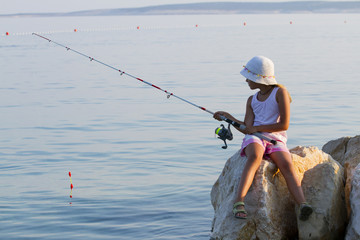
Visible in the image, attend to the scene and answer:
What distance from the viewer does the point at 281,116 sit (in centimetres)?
597

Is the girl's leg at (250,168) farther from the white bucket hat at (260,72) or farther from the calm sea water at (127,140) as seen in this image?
the calm sea water at (127,140)

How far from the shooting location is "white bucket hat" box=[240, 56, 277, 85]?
6121 mm

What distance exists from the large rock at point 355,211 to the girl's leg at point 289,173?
16.3 inches

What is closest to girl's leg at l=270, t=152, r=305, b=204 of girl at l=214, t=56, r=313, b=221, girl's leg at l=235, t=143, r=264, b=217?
girl at l=214, t=56, r=313, b=221

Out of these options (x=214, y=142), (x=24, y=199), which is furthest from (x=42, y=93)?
(x=24, y=199)

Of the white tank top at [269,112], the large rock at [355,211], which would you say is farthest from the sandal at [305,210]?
the white tank top at [269,112]

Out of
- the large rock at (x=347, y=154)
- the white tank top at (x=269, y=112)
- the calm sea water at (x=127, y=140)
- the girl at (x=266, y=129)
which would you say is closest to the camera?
the girl at (x=266, y=129)

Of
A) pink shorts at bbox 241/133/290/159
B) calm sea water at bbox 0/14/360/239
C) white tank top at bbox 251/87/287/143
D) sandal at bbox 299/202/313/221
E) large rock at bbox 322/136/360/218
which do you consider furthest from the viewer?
calm sea water at bbox 0/14/360/239

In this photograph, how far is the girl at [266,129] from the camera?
5.76 metres

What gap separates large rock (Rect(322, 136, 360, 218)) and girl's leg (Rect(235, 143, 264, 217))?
0.94m

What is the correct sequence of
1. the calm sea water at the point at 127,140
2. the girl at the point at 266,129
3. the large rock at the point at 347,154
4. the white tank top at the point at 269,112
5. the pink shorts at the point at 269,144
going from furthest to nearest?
the calm sea water at the point at 127,140, the large rock at the point at 347,154, the white tank top at the point at 269,112, the pink shorts at the point at 269,144, the girl at the point at 266,129

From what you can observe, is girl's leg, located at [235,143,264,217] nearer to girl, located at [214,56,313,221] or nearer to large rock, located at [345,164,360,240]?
girl, located at [214,56,313,221]

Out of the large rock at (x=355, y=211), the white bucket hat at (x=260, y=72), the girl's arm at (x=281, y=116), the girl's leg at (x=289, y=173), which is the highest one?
the white bucket hat at (x=260, y=72)

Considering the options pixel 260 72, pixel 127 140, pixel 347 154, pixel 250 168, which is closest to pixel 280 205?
pixel 250 168
